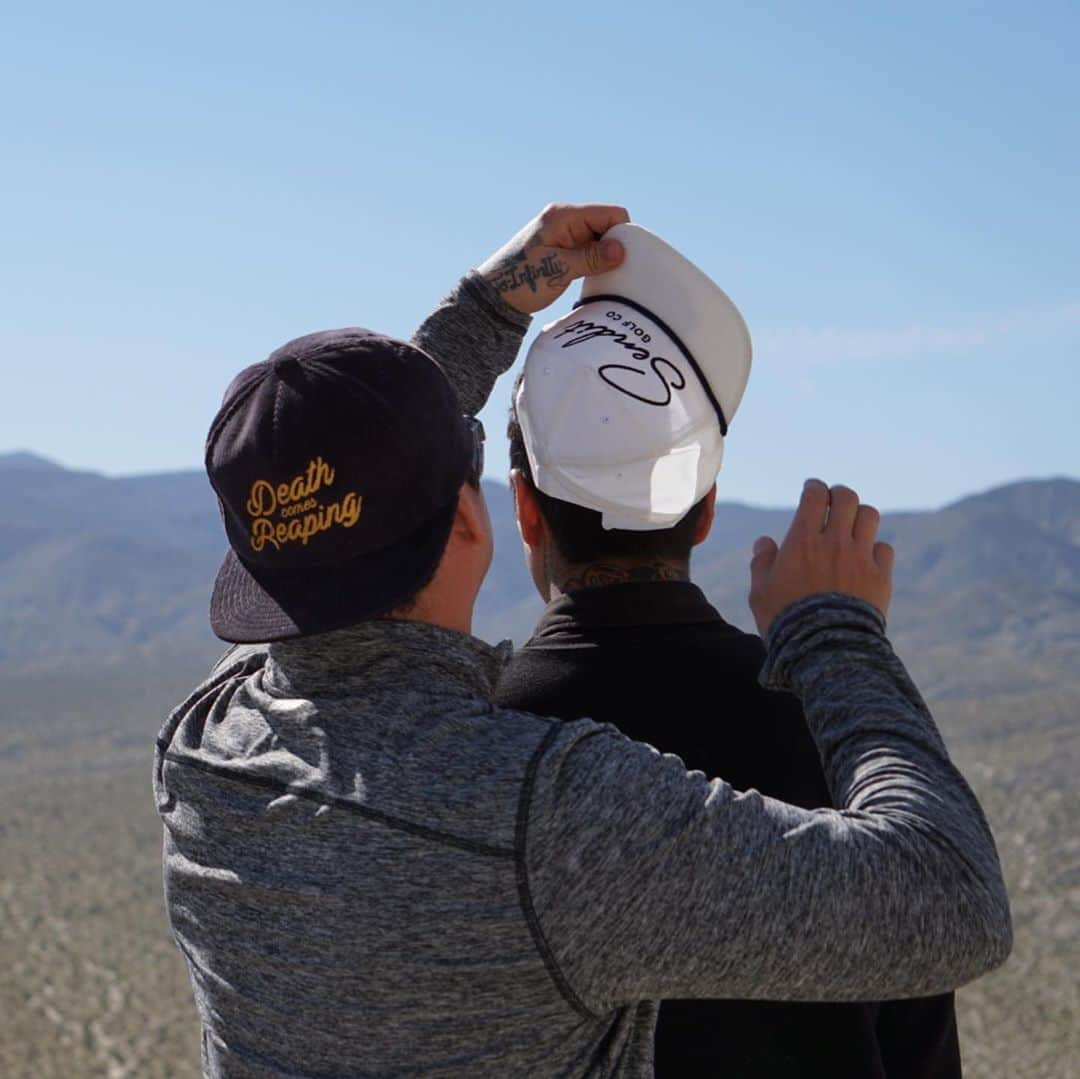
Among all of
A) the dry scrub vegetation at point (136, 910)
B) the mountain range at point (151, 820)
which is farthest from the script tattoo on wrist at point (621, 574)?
the dry scrub vegetation at point (136, 910)

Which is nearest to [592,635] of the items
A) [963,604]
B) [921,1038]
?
[921,1038]

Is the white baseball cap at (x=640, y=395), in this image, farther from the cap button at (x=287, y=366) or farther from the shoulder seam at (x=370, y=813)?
the shoulder seam at (x=370, y=813)

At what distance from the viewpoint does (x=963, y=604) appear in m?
131

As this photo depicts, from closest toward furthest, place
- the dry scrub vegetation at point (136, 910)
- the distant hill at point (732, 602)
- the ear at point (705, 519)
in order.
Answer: the ear at point (705, 519)
the dry scrub vegetation at point (136, 910)
the distant hill at point (732, 602)

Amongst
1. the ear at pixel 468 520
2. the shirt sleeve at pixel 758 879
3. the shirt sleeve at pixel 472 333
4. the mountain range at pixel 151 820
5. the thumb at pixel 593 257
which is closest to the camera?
the shirt sleeve at pixel 758 879

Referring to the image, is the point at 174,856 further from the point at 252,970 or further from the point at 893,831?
the point at 893,831

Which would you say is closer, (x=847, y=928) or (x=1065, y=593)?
(x=847, y=928)

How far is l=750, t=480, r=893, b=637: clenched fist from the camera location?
202 centimetres

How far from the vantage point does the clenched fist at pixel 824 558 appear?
6.61 feet

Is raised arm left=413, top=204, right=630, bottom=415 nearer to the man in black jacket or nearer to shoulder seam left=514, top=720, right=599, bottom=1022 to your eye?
the man in black jacket

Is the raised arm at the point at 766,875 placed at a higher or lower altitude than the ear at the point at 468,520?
lower

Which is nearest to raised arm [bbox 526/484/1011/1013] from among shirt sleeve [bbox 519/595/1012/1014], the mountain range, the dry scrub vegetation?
shirt sleeve [bbox 519/595/1012/1014]

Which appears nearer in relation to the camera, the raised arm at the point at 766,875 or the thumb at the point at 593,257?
the raised arm at the point at 766,875

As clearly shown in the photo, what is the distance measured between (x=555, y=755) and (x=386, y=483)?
1.34 ft
